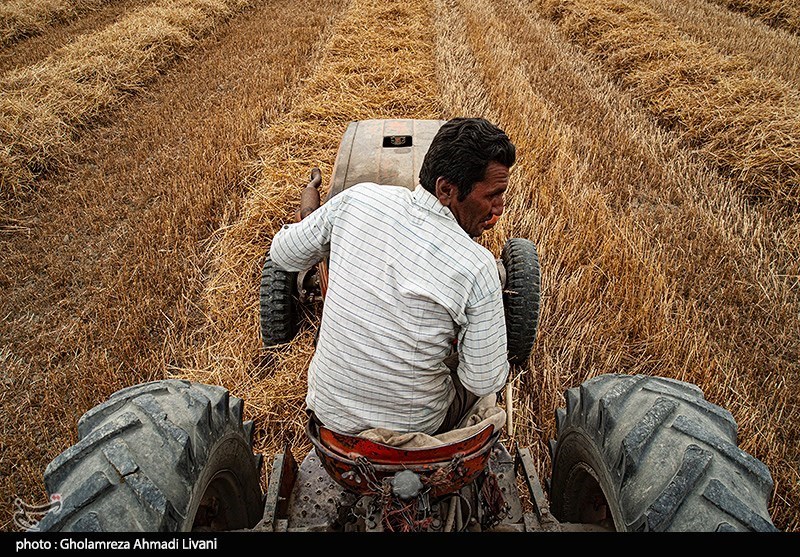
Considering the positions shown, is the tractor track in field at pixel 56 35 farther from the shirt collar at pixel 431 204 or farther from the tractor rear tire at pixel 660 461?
the tractor rear tire at pixel 660 461

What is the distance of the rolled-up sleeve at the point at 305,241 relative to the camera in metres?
1.75

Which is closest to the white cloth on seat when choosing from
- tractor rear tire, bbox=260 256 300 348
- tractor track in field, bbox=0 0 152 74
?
tractor rear tire, bbox=260 256 300 348

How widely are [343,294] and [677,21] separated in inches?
388

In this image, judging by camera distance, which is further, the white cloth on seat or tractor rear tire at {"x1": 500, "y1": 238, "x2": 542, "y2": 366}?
tractor rear tire at {"x1": 500, "y1": 238, "x2": 542, "y2": 366}

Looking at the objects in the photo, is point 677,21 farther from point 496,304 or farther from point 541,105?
point 496,304

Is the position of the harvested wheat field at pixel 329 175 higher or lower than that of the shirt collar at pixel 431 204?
lower

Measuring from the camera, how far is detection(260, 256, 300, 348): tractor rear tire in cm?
293

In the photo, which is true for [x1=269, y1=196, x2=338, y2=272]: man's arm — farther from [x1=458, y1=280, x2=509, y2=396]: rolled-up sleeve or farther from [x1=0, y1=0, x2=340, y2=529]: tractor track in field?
[x1=0, y1=0, x2=340, y2=529]: tractor track in field

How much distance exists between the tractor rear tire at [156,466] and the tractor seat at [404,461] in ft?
1.26

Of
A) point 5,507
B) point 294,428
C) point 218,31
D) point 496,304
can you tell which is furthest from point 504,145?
point 218,31

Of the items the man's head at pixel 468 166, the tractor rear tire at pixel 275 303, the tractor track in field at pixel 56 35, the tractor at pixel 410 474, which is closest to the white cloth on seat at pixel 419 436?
the tractor at pixel 410 474

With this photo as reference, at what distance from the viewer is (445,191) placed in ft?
5.04

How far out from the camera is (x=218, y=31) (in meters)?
9.20

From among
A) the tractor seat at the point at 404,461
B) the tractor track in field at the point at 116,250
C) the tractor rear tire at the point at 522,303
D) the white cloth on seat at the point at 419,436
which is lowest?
→ the tractor track in field at the point at 116,250
